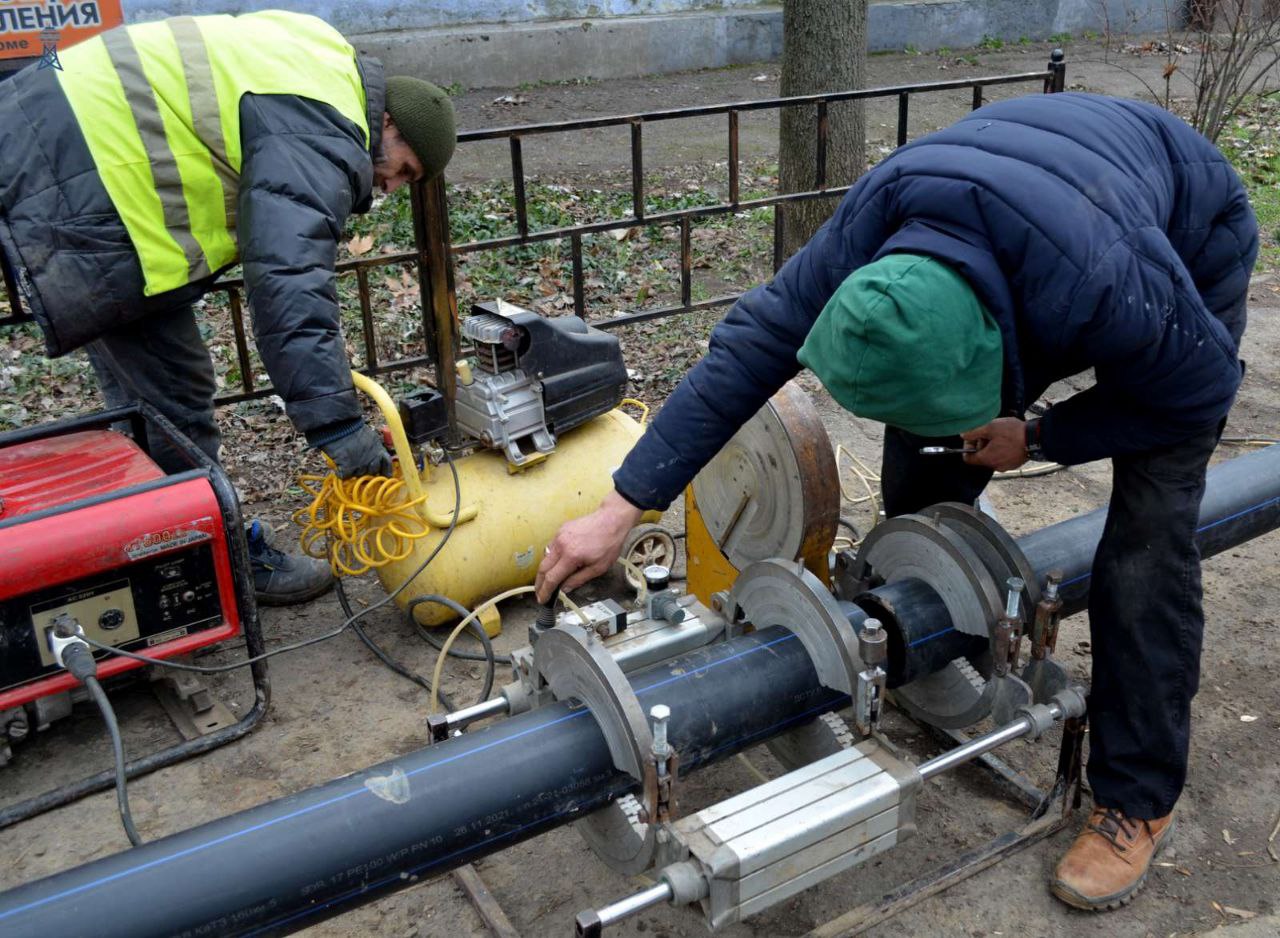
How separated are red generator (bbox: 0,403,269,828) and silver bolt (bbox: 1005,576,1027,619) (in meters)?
1.76

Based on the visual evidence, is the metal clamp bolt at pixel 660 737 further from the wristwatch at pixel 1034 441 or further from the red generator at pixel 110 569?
the red generator at pixel 110 569

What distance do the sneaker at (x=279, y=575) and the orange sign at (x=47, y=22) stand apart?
340 centimetres

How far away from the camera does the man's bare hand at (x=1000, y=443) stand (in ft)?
7.90

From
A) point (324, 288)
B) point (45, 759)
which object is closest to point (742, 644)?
point (324, 288)

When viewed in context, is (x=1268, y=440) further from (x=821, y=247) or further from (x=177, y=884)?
(x=177, y=884)

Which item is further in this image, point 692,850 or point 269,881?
point 692,850

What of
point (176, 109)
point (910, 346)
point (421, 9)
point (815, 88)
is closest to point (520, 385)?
point (176, 109)

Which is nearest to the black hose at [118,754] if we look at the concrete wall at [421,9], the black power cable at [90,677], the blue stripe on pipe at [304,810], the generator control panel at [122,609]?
the black power cable at [90,677]

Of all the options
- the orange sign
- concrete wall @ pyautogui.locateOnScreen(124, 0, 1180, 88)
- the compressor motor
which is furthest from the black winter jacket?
concrete wall @ pyautogui.locateOnScreen(124, 0, 1180, 88)

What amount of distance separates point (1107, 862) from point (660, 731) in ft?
3.89

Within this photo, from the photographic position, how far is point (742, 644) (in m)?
2.20

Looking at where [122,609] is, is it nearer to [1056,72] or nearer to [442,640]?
[442,640]

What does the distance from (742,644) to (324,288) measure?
142cm

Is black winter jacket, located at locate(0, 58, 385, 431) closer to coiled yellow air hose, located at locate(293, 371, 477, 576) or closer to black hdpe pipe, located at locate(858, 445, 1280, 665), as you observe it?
coiled yellow air hose, located at locate(293, 371, 477, 576)
